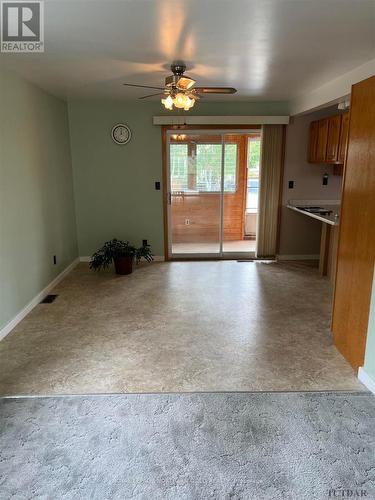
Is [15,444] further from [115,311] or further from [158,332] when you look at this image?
[115,311]

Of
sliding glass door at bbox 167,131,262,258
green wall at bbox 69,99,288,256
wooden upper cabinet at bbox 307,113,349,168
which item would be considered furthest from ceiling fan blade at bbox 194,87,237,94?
sliding glass door at bbox 167,131,262,258

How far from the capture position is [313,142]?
530 centimetres

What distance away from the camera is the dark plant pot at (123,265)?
5.06m

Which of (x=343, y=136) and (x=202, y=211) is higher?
(x=343, y=136)

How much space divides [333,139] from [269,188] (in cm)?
120

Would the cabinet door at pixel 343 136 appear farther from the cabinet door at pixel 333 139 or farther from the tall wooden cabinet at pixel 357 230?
the tall wooden cabinet at pixel 357 230

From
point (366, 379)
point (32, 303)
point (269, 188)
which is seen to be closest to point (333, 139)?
point (269, 188)

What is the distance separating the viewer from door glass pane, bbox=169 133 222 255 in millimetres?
5566

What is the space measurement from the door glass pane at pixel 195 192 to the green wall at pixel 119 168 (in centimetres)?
31

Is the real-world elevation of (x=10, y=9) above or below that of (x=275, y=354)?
above

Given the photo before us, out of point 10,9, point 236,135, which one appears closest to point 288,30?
point 10,9

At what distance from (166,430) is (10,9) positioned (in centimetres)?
268

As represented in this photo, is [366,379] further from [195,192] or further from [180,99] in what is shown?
[195,192]

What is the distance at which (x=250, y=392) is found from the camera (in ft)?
8.03
